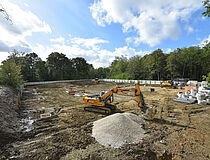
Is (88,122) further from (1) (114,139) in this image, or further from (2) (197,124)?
(2) (197,124)

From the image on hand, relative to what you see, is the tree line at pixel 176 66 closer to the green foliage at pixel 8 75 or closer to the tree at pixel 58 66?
the tree at pixel 58 66

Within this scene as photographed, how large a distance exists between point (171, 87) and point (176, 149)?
62.6ft

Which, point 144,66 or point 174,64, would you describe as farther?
point 144,66

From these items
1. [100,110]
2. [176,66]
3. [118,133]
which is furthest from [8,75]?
[176,66]

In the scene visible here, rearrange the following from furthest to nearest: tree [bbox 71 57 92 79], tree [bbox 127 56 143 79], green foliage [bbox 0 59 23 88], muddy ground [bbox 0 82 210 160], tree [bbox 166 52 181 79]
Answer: tree [bbox 71 57 92 79], tree [bbox 127 56 143 79], tree [bbox 166 52 181 79], green foliage [bbox 0 59 23 88], muddy ground [bbox 0 82 210 160]

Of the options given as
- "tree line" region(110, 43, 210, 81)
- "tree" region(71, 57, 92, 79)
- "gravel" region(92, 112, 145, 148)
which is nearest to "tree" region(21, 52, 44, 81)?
"tree" region(71, 57, 92, 79)

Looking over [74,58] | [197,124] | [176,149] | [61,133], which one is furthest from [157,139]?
[74,58]

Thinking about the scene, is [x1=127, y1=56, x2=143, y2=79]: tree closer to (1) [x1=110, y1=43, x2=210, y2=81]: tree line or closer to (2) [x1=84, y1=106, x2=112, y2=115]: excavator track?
(1) [x1=110, y1=43, x2=210, y2=81]: tree line

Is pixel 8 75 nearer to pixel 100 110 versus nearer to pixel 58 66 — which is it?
pixel 100 110

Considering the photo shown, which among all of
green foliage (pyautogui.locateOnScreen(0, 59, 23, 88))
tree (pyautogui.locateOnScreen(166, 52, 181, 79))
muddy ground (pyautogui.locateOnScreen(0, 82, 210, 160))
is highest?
tree (pyautogui.locateOnScreen(166, 52, 181, 79))

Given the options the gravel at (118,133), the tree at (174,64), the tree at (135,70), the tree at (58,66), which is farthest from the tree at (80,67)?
the gravel at (118,133)

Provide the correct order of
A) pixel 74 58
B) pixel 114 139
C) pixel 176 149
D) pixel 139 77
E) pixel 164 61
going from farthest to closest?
pixel 74 58, pixel 139 77, pixel 164 61, pixel 114 139, pixel 176 149

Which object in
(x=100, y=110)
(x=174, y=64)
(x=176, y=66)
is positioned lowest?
(x=100, y=110)

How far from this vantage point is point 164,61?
35.2 meters
